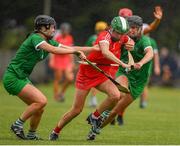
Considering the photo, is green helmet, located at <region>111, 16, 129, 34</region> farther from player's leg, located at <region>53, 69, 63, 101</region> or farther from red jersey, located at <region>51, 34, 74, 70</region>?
red jersey, located at <region>51, 34, 74, 70</region>

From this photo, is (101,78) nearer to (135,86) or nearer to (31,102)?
(31,102)

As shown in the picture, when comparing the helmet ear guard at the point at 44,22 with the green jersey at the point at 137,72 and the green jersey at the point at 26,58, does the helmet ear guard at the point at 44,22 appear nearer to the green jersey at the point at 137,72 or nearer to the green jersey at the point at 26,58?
the green jersey at the point at 26,58

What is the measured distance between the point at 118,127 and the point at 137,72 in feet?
4.75

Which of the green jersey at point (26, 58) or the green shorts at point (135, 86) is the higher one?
the green jersey at point (26, 58)

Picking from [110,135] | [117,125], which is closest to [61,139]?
[110,135]

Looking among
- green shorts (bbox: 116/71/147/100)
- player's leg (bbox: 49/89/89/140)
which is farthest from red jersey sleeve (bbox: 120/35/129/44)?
green shorts (bbox: 116/71/147/100)

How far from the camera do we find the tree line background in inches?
1271

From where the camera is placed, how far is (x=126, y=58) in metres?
15.1

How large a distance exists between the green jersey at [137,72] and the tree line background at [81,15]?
1514cm

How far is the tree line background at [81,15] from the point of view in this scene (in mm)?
32281

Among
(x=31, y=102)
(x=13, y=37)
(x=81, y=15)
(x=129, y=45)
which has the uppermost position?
(x=81, y=15)

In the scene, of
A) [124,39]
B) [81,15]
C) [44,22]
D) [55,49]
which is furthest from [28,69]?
[81,15]

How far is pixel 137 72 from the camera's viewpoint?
15602mm

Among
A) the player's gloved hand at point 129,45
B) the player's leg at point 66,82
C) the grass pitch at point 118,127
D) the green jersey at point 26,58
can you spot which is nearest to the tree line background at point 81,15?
the player's leg at point 66,82
